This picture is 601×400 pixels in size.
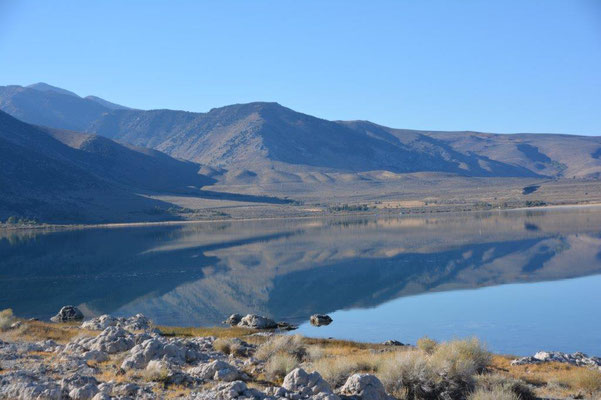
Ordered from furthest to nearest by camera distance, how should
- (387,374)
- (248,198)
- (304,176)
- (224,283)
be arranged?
(304,176) < (248,198) < (224,283) < (387,374)

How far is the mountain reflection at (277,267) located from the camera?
103 feet

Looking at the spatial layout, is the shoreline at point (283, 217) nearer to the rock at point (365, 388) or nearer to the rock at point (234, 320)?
the rock at point (234, 320)

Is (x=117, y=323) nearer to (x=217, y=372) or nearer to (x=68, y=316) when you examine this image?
(x=68, y=316)

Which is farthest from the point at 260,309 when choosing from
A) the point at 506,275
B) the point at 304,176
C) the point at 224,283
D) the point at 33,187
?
the point at 304,176

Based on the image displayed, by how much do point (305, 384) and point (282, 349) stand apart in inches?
161

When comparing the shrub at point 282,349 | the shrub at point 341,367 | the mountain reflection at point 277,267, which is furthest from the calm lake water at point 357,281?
the shrub at point 341,367

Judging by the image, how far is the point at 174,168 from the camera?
188m

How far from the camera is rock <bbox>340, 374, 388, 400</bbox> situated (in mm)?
9734

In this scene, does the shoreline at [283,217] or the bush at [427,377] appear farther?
the shoreline at [283,217]

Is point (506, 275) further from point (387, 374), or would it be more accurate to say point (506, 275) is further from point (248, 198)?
point (248, 198)

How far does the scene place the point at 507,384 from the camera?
33.8ft

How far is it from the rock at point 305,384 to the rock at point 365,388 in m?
0.32

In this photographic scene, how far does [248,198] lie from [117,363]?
5077 inches

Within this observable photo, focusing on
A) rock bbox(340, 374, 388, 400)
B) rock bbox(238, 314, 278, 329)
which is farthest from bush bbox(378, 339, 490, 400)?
rock bbox(238, 314, 278, 329)
